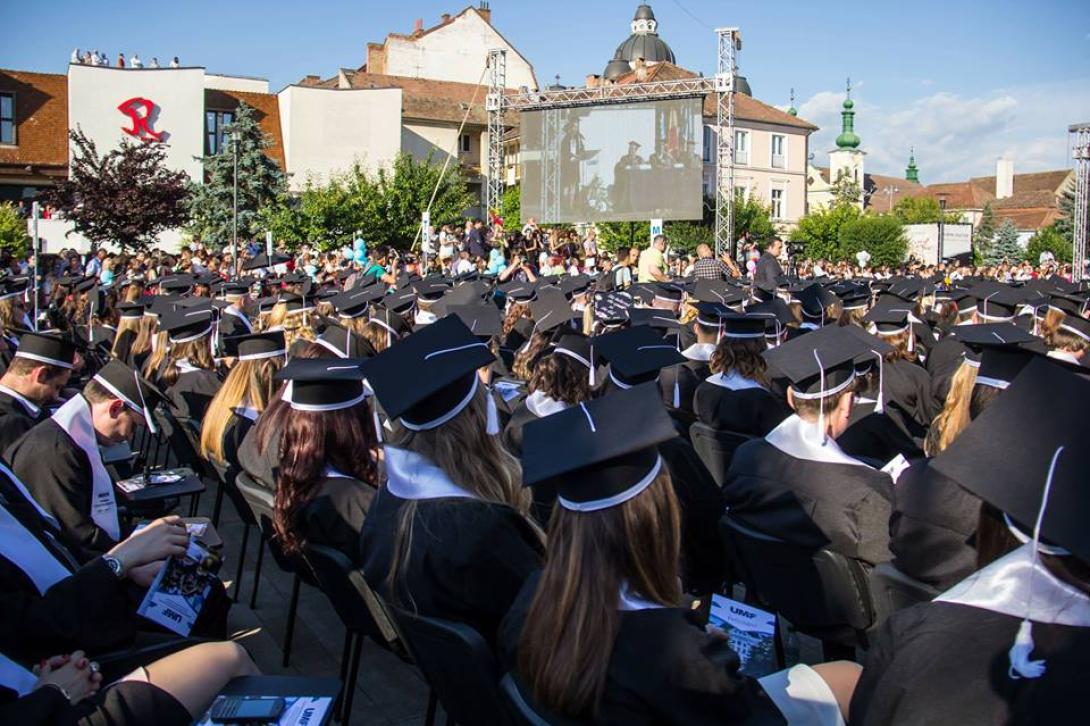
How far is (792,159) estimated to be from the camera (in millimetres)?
59406

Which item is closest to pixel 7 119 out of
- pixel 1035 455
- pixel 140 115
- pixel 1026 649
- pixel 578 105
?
pixel 140 115

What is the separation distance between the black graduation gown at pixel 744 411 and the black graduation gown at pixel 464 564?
2766 millimetres

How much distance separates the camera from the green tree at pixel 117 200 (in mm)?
27578

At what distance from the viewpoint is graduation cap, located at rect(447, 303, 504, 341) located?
7660 millimetres

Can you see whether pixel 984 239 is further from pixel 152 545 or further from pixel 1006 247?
pixel 152 545

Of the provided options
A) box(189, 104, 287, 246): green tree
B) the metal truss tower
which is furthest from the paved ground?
box(189, 104, 287, 246): green tree

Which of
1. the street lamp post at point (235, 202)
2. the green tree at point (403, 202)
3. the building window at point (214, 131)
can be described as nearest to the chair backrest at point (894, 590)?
the street lamp post at point (235, 202)

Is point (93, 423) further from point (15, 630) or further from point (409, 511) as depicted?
point (409, 511)

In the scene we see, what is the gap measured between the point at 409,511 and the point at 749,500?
151cm

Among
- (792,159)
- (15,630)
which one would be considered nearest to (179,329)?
(15,630)

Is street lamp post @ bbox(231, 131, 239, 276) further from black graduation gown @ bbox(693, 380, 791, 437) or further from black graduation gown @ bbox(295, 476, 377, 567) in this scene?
black graduation gown @ bbox(295, 476, 377, 567)

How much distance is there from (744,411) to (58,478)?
11.8 feet

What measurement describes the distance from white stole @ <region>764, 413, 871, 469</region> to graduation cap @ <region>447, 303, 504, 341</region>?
13.6ft

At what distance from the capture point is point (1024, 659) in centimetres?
162
